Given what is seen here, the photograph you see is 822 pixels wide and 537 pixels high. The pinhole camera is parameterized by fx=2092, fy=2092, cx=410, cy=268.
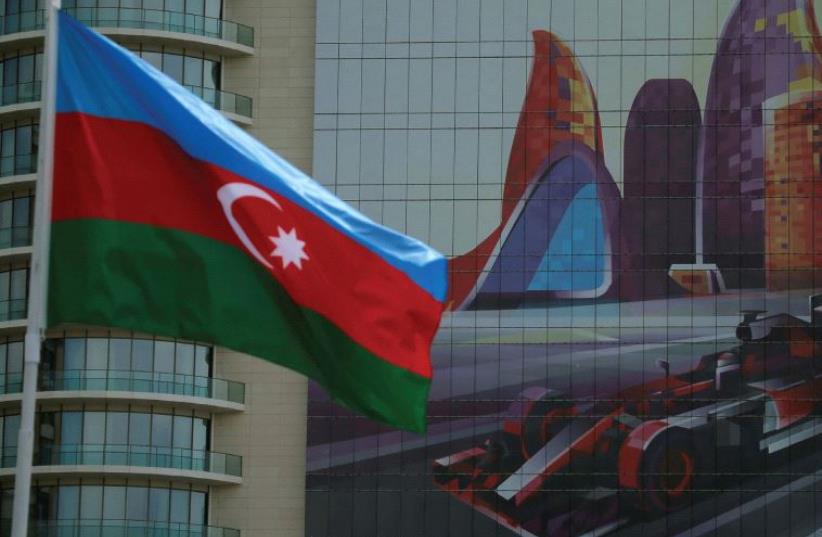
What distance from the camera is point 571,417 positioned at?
7194 centimetres

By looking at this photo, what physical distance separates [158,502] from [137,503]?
0.79 m

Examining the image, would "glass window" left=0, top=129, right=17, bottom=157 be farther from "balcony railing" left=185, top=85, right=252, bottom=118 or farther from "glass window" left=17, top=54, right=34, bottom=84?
"balcony railing" left=185, top=85, right=252, bottom=118

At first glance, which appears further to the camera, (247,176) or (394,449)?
(394,449)

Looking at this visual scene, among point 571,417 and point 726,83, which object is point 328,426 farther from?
point 726,83

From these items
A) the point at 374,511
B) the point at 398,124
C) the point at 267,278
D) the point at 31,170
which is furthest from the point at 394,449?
the point at 267,278

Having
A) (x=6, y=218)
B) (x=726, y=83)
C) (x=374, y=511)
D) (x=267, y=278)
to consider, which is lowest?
(x=374, y=511)

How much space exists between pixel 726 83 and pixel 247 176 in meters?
52.7

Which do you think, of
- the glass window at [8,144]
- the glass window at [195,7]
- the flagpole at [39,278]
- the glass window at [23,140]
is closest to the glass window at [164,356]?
the glass window at [23,140]

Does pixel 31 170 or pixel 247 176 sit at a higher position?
pixel 31 170

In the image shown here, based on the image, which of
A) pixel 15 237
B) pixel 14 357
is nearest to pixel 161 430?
pixel 14 357

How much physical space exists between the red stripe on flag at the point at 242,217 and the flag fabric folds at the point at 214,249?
0.02 meters

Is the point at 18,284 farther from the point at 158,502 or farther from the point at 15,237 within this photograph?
the point at 158,502

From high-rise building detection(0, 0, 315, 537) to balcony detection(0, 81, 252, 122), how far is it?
0.05m

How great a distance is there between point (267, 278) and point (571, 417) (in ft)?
165
